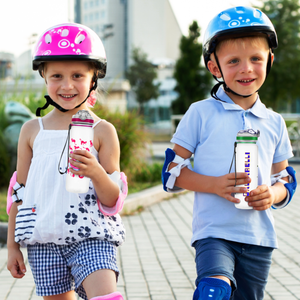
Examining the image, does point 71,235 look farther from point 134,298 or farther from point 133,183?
point 133,183

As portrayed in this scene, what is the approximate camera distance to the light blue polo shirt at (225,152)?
7.93ft

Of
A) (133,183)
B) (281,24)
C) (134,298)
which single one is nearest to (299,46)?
(281,24)

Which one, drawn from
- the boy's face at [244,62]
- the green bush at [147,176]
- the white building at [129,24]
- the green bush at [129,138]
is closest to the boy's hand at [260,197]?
the boy's face at [244,62]

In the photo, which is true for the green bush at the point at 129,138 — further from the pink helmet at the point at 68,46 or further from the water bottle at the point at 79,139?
the water bottle at the point at 79,139

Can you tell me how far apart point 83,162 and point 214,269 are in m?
0.81

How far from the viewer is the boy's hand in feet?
7.06

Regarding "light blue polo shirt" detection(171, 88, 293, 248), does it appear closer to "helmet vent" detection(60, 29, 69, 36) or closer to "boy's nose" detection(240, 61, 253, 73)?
"boy's nose" detection(240, 61, 253, 73)

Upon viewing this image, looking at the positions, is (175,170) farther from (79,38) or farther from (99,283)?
(79,38)

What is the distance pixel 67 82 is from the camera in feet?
7.93

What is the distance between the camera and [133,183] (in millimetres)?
9633

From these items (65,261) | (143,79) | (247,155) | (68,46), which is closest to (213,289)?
(247,155)

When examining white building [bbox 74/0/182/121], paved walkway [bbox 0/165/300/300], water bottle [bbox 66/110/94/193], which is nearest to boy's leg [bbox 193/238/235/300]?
water bottle [bbox 66/110/94/193]

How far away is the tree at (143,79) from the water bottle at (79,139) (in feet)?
162

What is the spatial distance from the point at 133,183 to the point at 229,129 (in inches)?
284
